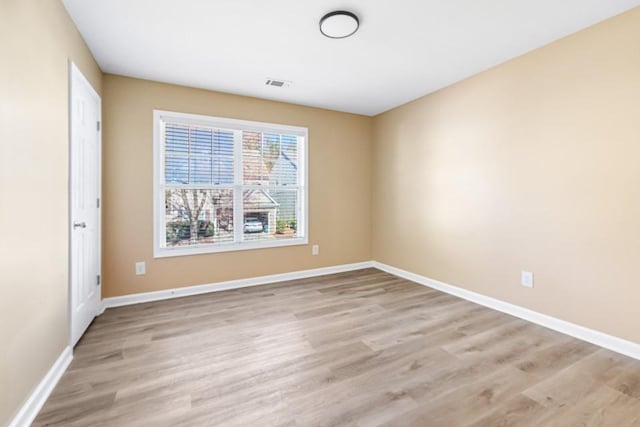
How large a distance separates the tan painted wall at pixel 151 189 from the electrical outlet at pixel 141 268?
47 millimetres

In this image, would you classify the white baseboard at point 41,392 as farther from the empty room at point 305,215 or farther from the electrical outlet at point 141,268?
the electrical outlet at point 141,268

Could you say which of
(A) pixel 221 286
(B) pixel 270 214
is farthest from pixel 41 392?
(B) pixel 270 214

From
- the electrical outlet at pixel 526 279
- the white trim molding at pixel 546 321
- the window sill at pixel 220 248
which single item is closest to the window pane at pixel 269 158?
the window sill at pixel 220 248

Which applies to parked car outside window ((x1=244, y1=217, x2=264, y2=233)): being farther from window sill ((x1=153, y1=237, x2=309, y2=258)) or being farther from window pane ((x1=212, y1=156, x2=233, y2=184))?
window pane ((x1=212, y1=156, x2=233, y2=184))

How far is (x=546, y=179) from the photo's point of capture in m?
2.48

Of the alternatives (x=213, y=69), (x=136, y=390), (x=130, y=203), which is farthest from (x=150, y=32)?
(x=136, y=390)

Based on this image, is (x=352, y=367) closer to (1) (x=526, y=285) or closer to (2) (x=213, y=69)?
(1) (x=526, y=285)

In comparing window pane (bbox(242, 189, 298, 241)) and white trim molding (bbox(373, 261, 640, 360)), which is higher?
window pane (bbox(242, 189, 298, 241))

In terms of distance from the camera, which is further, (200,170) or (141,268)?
(200,170)

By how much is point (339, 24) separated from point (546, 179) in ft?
7.02

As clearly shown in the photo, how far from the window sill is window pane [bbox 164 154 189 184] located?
77 cm

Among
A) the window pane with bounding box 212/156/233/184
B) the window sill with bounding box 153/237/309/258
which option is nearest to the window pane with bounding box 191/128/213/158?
the window pane with bounding box 212/156/233/184

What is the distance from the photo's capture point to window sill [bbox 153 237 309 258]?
323 centimetres

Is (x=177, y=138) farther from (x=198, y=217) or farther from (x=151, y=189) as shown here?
(x=198, y=217)
